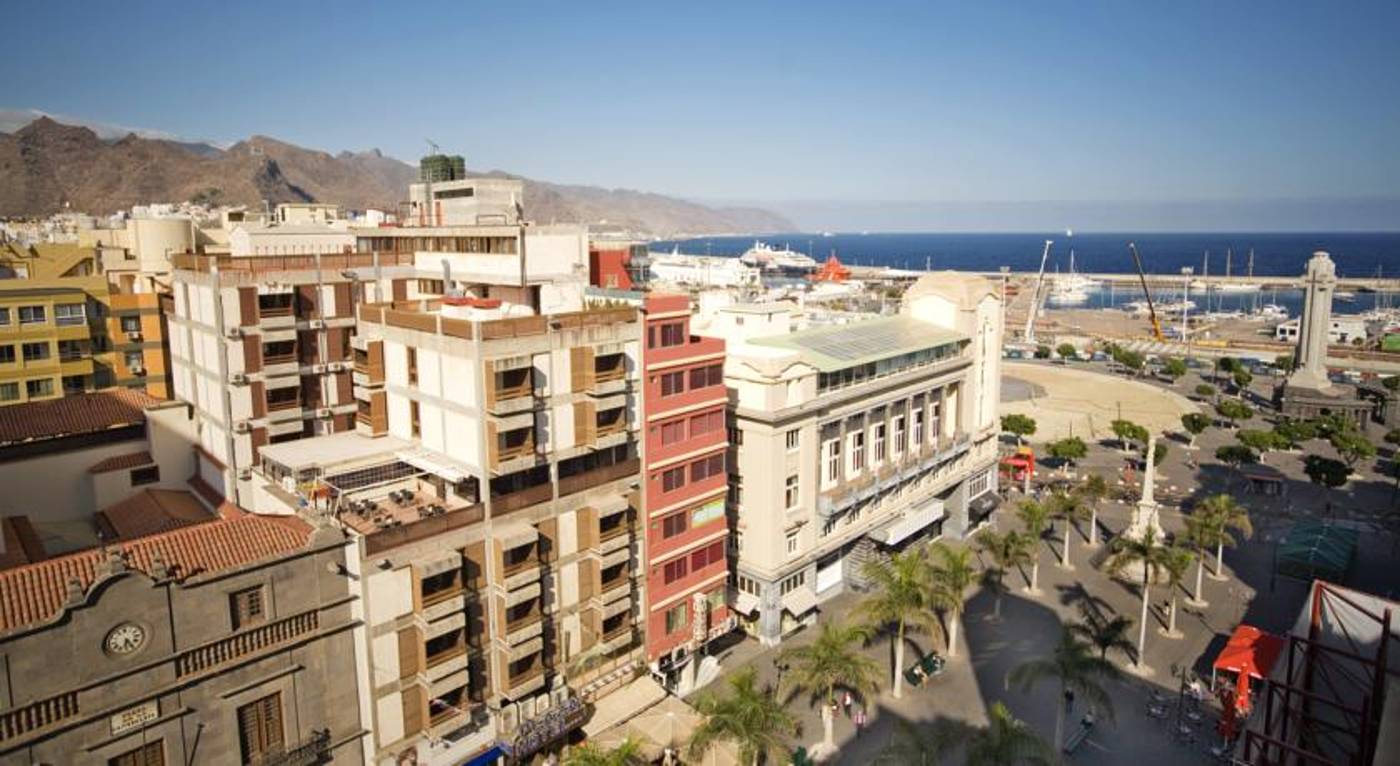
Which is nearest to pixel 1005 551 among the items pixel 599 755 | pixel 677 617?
pixel 677 617

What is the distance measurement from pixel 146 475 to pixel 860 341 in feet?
134

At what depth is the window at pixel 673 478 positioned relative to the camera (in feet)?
140

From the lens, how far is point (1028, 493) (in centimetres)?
7838

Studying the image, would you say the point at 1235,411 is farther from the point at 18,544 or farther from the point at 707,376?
A: the point at 18,544

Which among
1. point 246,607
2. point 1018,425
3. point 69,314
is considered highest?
point 69,314

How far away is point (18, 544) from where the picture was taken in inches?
1309

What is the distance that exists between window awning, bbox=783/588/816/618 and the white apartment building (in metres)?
0.07

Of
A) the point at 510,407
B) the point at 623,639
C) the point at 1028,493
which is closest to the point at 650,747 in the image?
the point at 623,639

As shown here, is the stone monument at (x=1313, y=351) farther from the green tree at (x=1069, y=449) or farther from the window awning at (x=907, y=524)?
the window awning at (x=907, y=524)

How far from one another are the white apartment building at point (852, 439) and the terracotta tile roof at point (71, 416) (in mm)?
30975

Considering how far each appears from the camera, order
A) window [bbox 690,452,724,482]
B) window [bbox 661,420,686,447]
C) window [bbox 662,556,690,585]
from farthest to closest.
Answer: window [bbox 690,452,724,482] < window [bbox 662,556,690,585] < window [bbox 661,420,686,447]

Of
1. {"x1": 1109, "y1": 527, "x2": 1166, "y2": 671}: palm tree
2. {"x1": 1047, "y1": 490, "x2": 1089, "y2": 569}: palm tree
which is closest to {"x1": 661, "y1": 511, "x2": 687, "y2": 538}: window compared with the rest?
{"x1": 1109, "y1": 527, "x2": 1166, "y2": 671}: palm tree

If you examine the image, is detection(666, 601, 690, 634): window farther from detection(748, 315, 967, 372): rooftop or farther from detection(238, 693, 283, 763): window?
detection(238, 693, 283, 763): window

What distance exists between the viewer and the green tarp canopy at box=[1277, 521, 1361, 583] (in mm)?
54594
